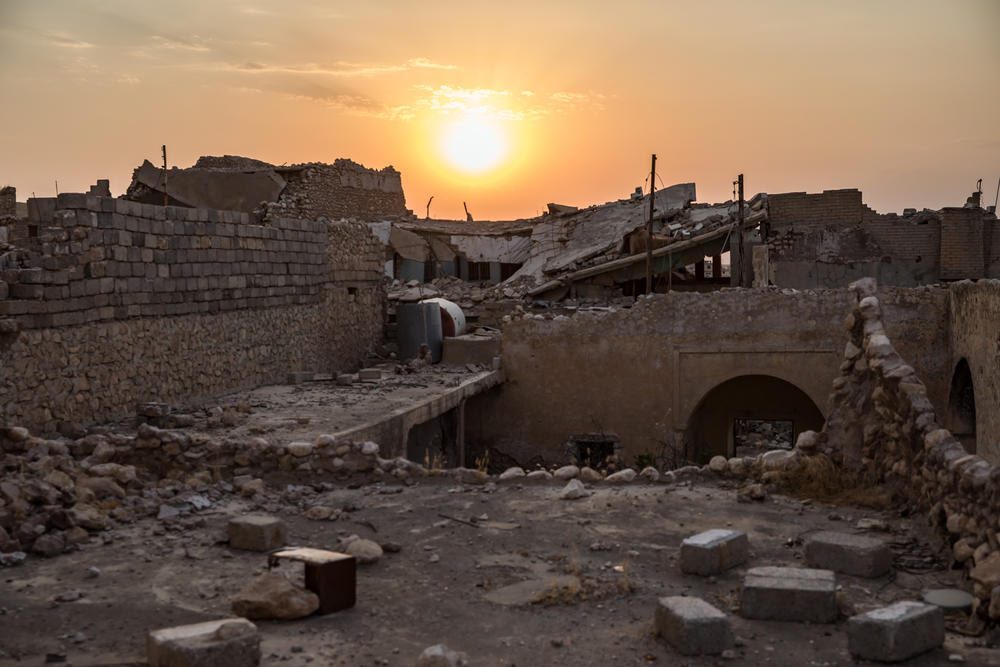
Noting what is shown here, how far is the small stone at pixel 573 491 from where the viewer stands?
8.20 metres

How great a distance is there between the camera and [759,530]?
288 inches

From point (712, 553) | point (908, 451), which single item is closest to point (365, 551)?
point (712, 553)

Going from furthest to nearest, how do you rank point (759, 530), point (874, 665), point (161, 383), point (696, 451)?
1. point (696, 451)
2. point (161, 383)
3. point (759, 530)
4. point (874, 665)

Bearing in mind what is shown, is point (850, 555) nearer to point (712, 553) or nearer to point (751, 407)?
point (712, 553)

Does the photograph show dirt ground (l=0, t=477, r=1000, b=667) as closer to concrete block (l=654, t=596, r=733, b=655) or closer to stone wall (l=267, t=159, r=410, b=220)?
concrete block (l=654, t=596, r=733, b=655)

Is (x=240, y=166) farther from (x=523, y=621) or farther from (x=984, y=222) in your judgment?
(x=523, y=621)

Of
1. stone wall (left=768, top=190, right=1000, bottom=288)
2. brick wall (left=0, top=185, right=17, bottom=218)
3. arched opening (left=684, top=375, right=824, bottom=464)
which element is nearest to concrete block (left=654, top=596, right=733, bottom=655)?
arched opening (left=684, top=375, right=824, bottom=464)

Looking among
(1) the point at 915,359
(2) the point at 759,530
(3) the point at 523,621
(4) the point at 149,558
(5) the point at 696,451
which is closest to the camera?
(3) the point at 523,621

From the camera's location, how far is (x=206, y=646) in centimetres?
473

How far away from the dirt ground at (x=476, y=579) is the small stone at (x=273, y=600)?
0.24ft

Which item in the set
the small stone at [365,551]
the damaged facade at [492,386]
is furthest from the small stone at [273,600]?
the small stone at [365,551]

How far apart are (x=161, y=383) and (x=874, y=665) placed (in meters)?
9.70

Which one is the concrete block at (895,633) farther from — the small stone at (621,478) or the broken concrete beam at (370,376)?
the broken concrete beam at (370,376)

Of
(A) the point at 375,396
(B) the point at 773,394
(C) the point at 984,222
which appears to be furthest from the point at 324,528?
(C) the point at 984,222
